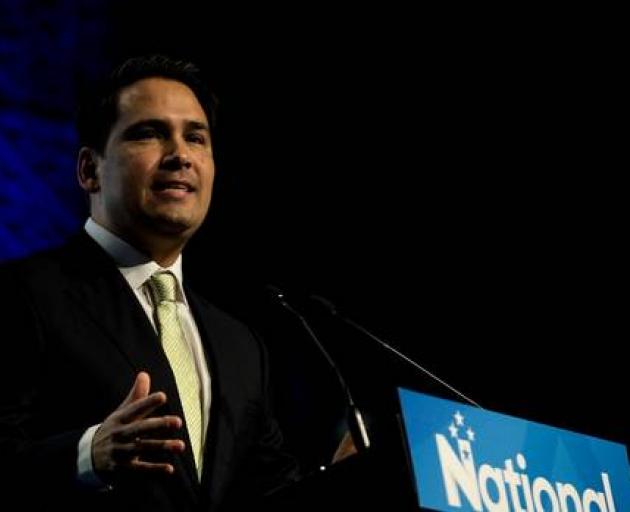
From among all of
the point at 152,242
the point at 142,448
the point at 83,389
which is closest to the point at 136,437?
the point at 142,448

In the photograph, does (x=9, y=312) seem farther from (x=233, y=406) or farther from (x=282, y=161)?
(x=282, y=161)

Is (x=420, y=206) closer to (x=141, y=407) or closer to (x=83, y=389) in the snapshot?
(x=83, y=389)

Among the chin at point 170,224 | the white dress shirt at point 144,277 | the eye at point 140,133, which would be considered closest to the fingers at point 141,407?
the white dress shirt at point 144,277

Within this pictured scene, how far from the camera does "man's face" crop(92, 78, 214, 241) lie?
2297mm

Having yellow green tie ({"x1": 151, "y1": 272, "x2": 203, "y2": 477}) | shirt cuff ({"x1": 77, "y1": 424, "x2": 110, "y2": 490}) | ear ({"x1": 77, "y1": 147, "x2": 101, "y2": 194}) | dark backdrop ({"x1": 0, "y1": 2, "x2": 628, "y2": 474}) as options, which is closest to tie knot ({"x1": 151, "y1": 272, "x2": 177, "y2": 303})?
yellow green tie ({"x1": 151, "y1": 272, "x2": 203, "y2": 477})

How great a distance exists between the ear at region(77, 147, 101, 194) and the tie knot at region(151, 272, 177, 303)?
0.31 meters

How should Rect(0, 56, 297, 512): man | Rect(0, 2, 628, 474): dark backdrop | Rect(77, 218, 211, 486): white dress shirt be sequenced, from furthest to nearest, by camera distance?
1. Rect(0, 2, 628, 474): dark backdrop
2. Rect(77, 218, 211, 486): white dress shirt
3. Rect(0, 56, 297, 512): man

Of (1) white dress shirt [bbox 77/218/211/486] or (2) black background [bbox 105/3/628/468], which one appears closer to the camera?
(1) white dress shirt [bbox 77/218/211/486]

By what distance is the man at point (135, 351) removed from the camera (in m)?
1.72

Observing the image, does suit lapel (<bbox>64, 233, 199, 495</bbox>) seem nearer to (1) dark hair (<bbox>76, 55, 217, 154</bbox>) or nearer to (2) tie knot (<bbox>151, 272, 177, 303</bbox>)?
(2) tie knot (<bbox>151, 272, 177, 303</bbox>)

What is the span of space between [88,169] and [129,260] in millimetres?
329

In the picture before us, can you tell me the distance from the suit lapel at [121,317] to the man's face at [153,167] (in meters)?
0.13

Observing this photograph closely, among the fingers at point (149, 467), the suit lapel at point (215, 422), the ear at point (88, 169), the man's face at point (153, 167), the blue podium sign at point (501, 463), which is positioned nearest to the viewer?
the blue podium sign at point (501, 463)

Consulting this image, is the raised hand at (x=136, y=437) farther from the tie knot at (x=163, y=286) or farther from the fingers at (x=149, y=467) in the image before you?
the tie knot at (x=163, y=286)
